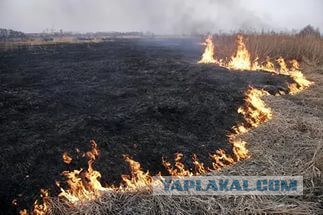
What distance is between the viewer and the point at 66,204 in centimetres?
424

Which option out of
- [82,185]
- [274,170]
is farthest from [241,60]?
[82,185]

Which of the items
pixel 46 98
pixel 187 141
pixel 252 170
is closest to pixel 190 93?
pixel 187 141

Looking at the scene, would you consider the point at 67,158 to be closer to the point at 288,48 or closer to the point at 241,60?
the point at 241,60

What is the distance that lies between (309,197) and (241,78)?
728 centimetres

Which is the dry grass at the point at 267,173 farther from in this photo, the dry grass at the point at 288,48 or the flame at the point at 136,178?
the dry grass at the point at 288,48

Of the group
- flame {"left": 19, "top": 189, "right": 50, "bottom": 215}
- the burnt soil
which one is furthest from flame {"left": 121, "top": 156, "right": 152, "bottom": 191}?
flame {"left": 19, "top": 189, "right": 50, "bottom": 215}

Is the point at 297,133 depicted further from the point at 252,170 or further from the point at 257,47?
the point at 257,47

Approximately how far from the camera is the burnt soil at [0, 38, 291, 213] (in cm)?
517

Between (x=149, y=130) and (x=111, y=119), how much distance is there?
3.28 ft

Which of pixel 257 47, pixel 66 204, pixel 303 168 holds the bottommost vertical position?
Result: pixel 66 204

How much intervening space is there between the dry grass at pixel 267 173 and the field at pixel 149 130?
0.01 metres

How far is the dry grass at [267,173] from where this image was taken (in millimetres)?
4090

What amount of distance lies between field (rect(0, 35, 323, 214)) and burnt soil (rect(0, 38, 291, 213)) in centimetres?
2

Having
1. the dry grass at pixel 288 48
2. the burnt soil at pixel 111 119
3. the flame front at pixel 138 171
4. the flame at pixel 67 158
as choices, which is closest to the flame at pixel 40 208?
the flame front at pixel 138 171
